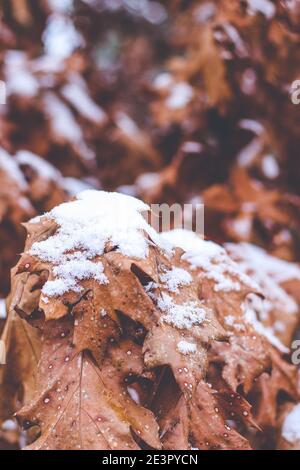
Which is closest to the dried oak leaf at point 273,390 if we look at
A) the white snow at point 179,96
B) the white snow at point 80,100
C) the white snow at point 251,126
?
the white snow at point 251,126

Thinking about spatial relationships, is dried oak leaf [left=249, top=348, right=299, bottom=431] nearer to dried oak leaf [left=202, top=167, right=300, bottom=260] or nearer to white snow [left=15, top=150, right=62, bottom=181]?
dried oak leaf [left=202, top=167, right=300, bottom=260]

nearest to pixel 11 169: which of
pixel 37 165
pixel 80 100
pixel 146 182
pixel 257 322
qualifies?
pixel 37 165

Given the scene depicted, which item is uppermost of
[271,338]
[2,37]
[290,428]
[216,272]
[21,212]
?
[2,37]

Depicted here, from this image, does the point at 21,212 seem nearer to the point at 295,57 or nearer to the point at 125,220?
the point at 125,220

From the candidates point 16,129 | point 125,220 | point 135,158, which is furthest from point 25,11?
point 125,220

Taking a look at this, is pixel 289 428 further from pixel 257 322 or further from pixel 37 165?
pixel 37 165

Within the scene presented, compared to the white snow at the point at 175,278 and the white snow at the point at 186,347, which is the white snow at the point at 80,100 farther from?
the white snow at the point at 186,347

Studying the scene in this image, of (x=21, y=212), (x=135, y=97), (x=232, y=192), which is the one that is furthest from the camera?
(x=135, y=97)
